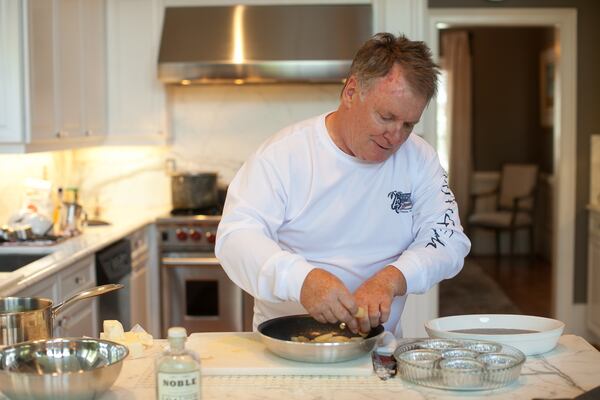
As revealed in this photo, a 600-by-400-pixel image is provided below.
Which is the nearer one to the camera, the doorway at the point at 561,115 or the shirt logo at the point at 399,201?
the shirt logo at the point at 399,201

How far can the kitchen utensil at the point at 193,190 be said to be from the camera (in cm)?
543

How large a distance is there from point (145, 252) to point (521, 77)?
19.6ft

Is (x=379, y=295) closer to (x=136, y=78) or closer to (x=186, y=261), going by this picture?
(x=186, y=261)

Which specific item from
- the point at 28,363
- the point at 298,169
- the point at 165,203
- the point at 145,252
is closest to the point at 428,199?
the point at 298,169

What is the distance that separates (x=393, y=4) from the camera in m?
5.32

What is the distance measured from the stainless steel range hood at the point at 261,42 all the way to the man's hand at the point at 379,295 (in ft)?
10.3

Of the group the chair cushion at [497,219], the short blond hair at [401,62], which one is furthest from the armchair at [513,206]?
the short blond hair at [401,62]

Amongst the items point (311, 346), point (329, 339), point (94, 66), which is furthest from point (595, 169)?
point (311, 346)

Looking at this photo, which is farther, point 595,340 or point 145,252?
point 595,340

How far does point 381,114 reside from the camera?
2.24 meters

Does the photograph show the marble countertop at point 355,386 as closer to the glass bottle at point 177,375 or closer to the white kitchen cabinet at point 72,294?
the glass bottle at point 177,375

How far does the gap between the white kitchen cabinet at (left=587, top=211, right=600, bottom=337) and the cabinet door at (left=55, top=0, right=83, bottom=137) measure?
10.7 feet

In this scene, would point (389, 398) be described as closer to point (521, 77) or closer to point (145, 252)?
point (145, 252)

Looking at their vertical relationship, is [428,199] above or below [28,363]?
above
